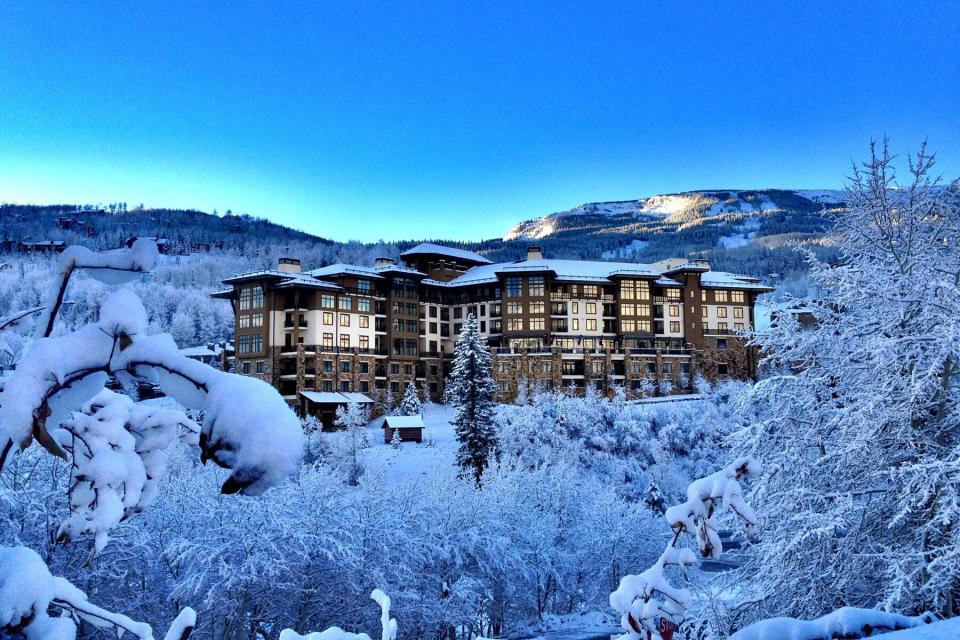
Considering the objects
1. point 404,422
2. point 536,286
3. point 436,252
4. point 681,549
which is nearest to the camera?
point 681,549

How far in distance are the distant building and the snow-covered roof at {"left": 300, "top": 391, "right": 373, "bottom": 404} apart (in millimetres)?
701

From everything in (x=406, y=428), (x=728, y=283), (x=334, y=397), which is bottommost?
(x=406, y=428)

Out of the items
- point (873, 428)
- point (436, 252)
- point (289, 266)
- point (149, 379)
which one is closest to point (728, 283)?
point (436, 252)

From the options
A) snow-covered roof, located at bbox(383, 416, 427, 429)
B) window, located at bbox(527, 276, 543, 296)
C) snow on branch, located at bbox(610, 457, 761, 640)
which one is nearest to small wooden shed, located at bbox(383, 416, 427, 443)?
snow-covered roof, located at bbox(383, 416, 427, 429)

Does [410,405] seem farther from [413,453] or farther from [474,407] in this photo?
[474,407]

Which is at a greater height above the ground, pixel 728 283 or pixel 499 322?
pixel 728 283

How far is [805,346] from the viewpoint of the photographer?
1566 cm

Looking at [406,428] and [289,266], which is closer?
[406,428]

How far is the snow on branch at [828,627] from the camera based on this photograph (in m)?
2.29

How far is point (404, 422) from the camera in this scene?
198ft

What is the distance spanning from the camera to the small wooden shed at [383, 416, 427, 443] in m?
59.9

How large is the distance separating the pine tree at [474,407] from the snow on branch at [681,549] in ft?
152

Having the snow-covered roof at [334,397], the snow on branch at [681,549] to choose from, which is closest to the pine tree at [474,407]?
the snow-covered roof at [334,397]

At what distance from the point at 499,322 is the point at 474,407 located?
87.4 ft
